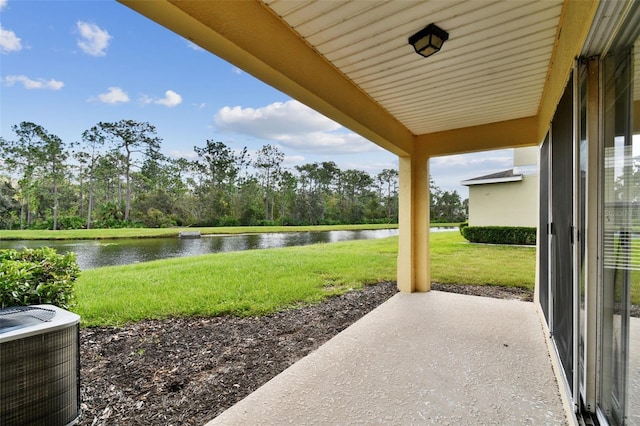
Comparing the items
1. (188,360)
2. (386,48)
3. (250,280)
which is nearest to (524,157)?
(250,280)

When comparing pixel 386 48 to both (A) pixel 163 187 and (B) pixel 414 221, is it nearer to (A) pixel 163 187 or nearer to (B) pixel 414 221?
(B) pixel 414 221

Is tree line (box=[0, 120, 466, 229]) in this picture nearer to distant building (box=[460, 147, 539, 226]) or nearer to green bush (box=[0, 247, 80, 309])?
green bush (box=[0, 247, 80, 309])

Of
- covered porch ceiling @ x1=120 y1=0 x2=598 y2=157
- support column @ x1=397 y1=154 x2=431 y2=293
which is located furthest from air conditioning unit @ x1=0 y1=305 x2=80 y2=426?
support column @ x1=397 y1=154 x2=431 y2=293

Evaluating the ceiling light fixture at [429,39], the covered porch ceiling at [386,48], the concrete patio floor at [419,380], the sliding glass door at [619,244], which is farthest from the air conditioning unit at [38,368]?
the ceiling light fixture at [429,39]

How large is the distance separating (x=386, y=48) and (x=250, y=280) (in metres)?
4.62

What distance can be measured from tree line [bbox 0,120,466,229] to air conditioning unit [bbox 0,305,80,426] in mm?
4761

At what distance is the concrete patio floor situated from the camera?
5.94 feet

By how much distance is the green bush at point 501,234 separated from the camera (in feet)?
31.6

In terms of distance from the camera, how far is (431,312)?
3.78 m

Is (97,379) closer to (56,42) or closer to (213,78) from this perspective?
(56,42)

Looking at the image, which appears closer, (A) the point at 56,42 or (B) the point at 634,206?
(B) the point at 634,206

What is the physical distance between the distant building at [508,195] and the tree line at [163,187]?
12916 millimetres

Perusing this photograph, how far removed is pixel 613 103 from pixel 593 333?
1040 mm

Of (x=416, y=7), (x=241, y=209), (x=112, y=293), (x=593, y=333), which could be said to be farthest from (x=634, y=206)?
(x=241, y=209)
